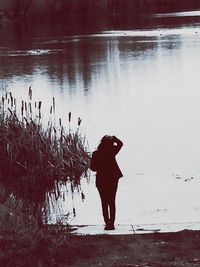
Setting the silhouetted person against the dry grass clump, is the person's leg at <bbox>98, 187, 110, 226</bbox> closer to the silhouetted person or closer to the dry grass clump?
the silhouetted person

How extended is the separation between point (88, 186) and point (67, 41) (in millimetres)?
54520

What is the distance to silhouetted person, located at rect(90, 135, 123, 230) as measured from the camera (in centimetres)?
1103

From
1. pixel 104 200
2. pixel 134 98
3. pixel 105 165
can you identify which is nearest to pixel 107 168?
pixel 105 165

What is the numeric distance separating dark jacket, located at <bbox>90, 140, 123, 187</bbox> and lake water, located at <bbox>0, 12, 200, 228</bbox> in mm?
2790

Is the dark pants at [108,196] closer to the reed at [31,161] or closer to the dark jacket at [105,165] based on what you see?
the dark jacket at [105,165]

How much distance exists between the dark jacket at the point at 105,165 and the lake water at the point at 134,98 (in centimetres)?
279

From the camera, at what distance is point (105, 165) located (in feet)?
36.4

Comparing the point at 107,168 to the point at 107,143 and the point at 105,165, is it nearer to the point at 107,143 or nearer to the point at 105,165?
the point at 105,165

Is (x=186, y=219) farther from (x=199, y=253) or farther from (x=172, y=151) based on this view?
(x=172, y=151)

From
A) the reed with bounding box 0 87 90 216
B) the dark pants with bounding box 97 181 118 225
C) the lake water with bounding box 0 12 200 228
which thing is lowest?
the lake water with bounding box 0 12 200 228

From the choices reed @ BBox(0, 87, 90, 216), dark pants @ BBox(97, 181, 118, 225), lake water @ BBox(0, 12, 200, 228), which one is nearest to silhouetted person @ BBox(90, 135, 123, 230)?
dark pants @ BBox(97, 181, 118, 225)

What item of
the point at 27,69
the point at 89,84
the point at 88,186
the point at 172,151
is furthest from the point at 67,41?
the point at 88,186

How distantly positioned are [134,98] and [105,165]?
25.7 meters

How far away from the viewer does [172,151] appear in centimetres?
2320
